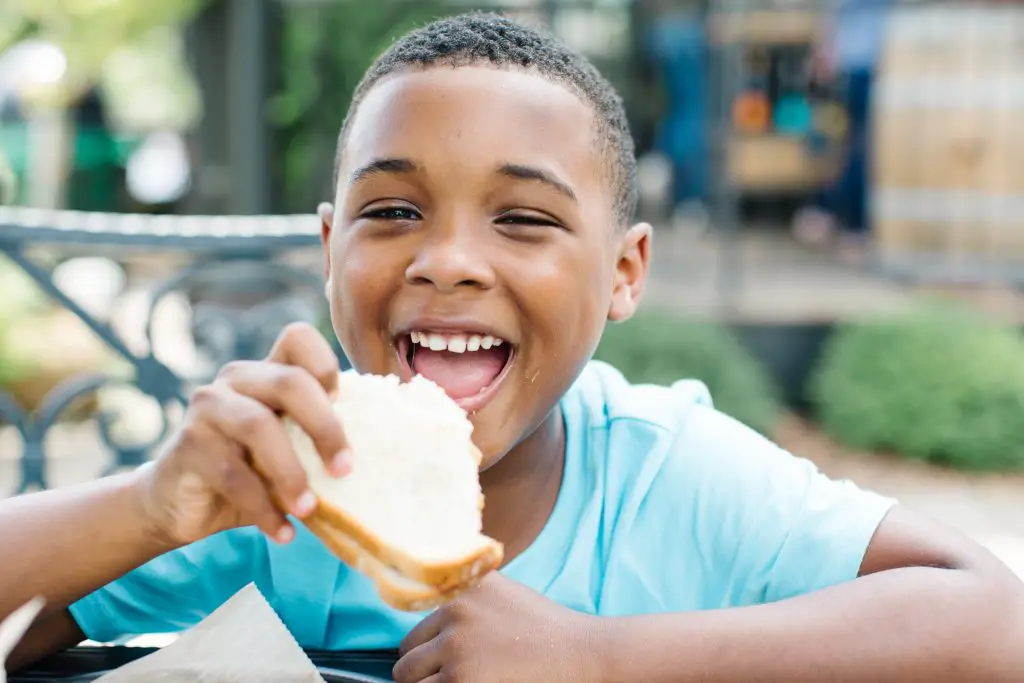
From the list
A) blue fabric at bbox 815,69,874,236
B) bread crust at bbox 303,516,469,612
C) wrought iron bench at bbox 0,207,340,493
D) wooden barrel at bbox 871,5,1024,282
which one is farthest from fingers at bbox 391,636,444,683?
blue fabric at bbox 815,69,874,236

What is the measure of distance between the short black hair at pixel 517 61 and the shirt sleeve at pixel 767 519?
385 millimetres

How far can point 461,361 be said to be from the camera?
1.39 meters

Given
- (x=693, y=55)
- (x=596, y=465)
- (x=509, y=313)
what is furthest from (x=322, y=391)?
(x=693, y=55)

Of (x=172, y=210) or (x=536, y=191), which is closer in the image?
(x=536, y=191)

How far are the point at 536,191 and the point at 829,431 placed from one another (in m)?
4.49

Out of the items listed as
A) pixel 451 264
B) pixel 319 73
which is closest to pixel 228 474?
pixel 451 264

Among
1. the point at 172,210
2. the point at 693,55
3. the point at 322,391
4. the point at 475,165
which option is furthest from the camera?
the point at 172,210

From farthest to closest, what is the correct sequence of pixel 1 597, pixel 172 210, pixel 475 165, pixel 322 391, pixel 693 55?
pixel 172 210, pixel 693 55, pixel 475 165, pixel 1 597, pixel 322 391

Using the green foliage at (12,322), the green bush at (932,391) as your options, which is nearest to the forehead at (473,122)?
the green bush at (932,391)

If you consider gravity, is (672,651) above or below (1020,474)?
above

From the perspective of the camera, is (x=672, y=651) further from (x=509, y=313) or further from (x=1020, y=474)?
(x=1020, y=474)

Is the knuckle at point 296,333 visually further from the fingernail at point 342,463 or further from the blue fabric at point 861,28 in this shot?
the blue fabric at point 861,28

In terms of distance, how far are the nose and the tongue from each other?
0.12 meters

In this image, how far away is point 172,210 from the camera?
12.2m
